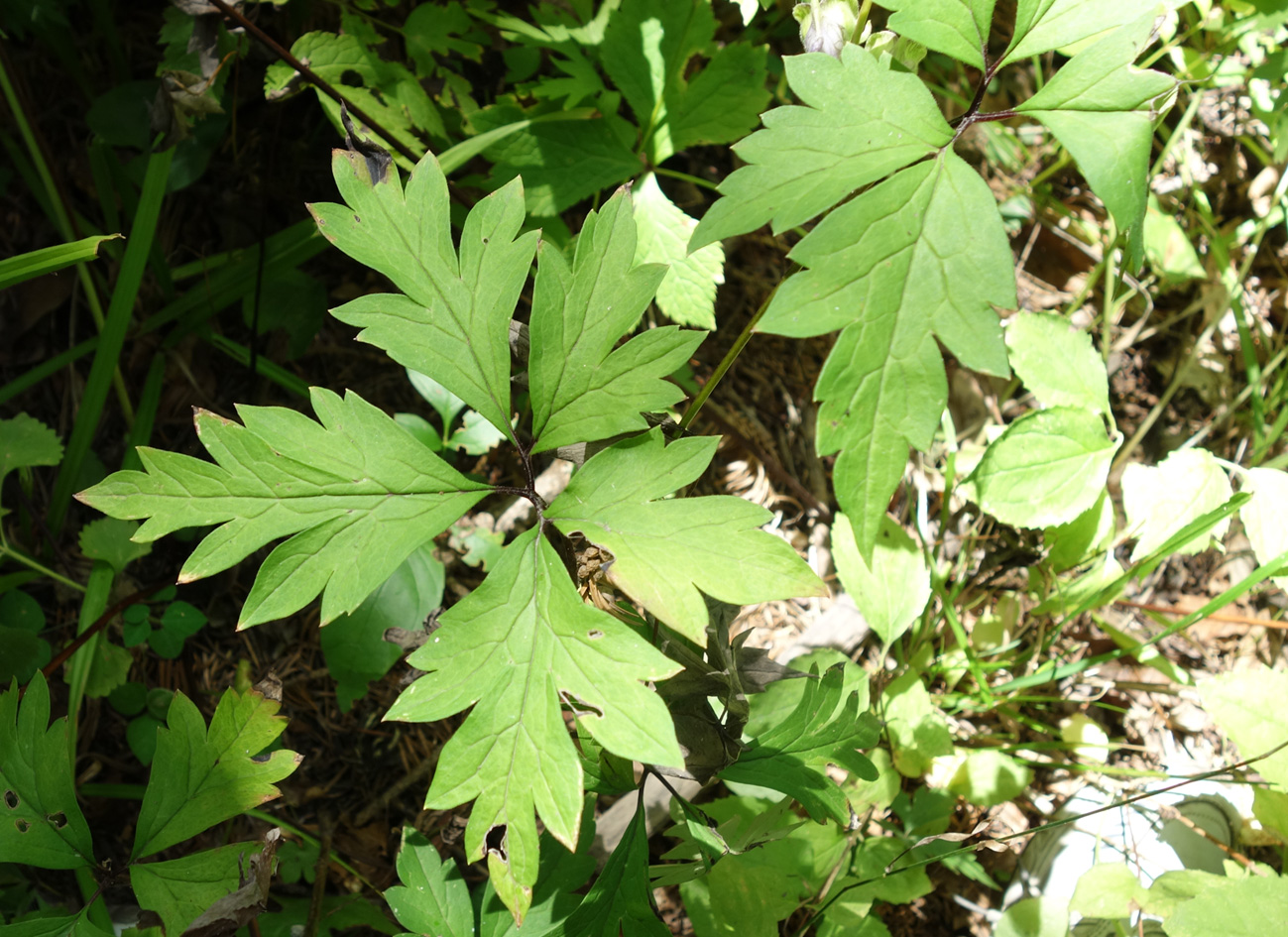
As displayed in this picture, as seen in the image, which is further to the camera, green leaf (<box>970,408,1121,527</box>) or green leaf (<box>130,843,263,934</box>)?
green leaf (<box>970,408,1121,527</box>)

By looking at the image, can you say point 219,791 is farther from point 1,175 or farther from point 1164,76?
point 1164,76

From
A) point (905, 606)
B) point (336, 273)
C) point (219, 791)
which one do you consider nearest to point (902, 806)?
point (905, 606)

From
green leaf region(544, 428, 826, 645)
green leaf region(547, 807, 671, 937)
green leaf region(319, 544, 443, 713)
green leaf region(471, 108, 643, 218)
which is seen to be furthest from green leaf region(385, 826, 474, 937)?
green leaf region(471, 108, 643, 218)

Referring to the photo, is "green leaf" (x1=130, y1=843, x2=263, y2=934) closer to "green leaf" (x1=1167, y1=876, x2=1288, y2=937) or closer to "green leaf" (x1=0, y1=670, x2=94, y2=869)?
"green leaf" (x1=0, y1=670, x2=94, y2=869)

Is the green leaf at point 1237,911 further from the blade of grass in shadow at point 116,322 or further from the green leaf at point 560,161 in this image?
the blade of grass in shadow at point 116,322

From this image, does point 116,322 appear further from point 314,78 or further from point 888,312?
point 888,312
